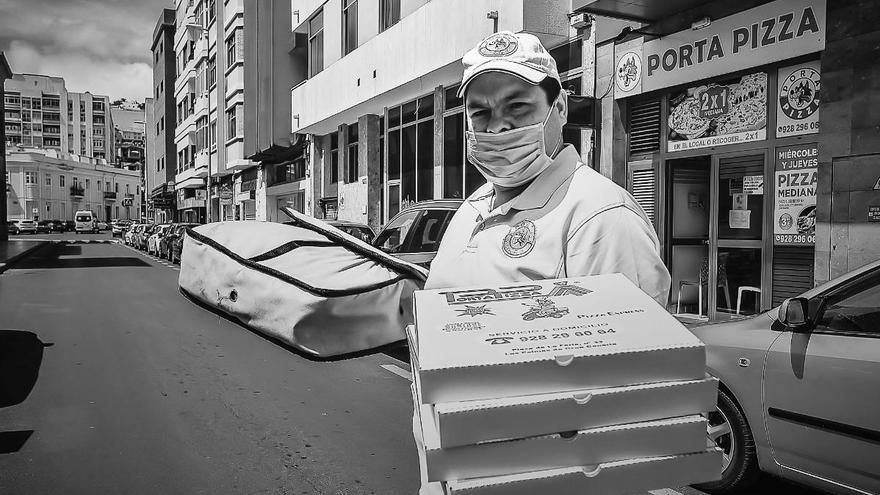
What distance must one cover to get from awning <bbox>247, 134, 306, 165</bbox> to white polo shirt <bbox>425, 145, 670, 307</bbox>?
27230 millimetres

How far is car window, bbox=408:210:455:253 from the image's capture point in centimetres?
899

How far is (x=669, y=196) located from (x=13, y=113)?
12280cm

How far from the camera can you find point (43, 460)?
441cm

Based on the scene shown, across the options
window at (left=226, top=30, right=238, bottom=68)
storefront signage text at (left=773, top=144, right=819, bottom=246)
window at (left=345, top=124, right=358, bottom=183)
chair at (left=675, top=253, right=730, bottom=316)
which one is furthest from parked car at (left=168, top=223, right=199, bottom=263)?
storefront signage text at (left=773, top=144, right=819, bottom=246)

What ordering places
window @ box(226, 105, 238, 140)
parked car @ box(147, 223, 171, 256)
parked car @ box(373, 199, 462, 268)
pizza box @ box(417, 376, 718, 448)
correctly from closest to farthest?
pizza box @ box(417, 376, 718, 448) < parked car @ box(373, 199, 462, 268) < parked car @ box(147, 223, 171, 256) < window @ box(226, 105, 238, 140)

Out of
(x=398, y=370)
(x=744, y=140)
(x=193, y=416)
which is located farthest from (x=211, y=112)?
(x=193, y=416)

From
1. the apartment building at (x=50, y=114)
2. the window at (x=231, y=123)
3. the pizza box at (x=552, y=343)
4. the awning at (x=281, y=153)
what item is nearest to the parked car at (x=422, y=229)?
the pizza box at (x=552, y=343)

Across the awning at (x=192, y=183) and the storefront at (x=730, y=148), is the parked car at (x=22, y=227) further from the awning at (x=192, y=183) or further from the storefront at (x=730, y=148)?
the storefront at (x=730, y=148)

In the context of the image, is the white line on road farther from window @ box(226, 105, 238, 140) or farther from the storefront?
window @ box(226, 105, 238, 140)

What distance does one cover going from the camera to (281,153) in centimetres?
3102

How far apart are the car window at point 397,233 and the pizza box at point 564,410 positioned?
7814mm

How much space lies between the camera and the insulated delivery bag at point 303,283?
71.7 inches

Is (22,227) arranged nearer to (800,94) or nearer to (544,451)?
(800,94)

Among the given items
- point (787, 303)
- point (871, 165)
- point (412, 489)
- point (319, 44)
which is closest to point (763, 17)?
point (871, 165)
